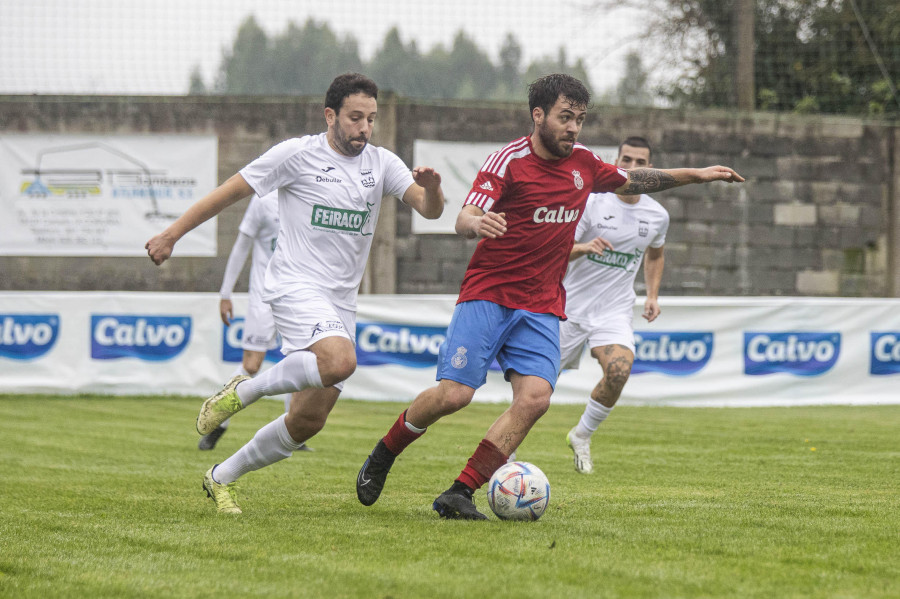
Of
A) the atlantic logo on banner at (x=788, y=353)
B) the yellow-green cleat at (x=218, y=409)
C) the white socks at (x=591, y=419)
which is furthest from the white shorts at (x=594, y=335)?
the atlantic logo on banner at (x=788, y=353)

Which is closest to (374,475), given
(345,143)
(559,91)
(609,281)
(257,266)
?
(345,143)

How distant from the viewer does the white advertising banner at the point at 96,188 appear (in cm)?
1555

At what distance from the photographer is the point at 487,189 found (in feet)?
17.0

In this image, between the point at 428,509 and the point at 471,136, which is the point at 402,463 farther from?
the point at 471,136

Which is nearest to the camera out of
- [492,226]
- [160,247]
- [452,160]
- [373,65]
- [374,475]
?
[492,226]

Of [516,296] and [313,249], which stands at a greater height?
[313,249]

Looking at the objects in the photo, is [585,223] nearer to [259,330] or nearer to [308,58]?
[259,330]

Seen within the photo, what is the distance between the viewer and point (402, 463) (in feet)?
25.5

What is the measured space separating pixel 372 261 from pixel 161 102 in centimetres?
383

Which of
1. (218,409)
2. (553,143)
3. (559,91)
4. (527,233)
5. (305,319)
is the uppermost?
(559,91)

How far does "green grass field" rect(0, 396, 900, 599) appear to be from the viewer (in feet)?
12.0

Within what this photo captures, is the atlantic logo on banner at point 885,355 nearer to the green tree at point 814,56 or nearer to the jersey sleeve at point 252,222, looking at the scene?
the green tree at point 814,56


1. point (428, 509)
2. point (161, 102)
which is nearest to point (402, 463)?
point (428, 509)

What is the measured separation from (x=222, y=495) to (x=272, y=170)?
167cm
